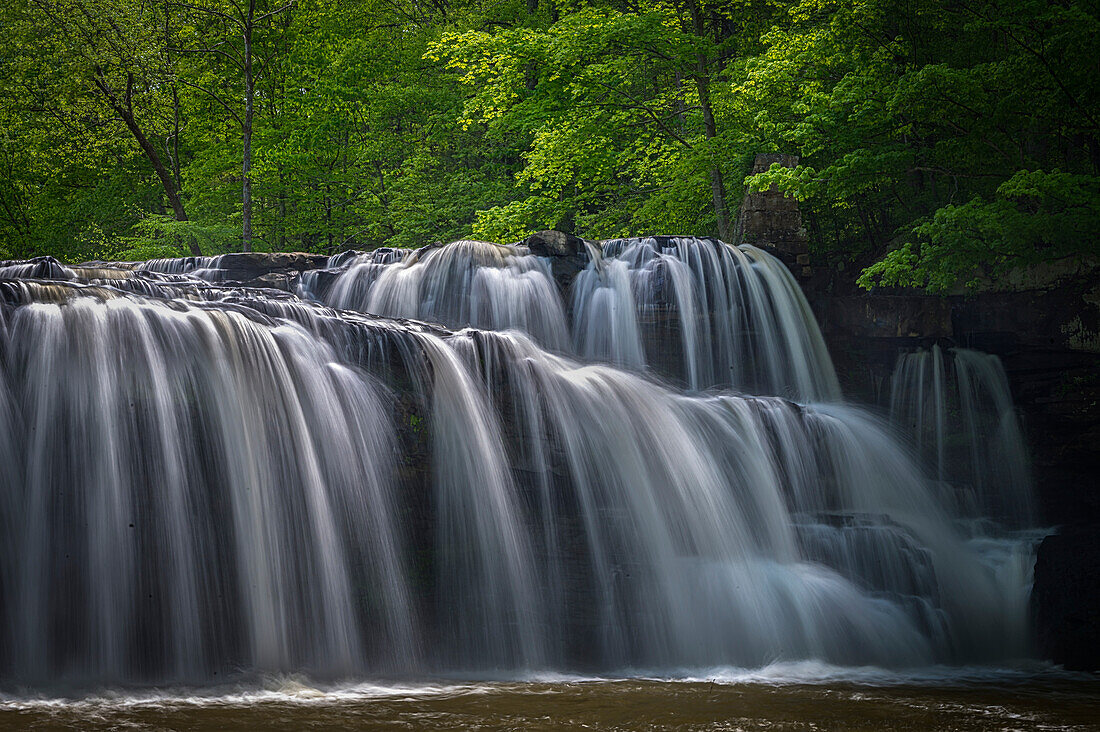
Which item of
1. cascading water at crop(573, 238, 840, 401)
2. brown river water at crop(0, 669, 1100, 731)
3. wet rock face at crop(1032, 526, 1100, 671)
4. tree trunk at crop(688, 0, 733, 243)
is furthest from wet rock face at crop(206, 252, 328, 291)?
wet rock face at crop(1032, 526, 1100, 671)

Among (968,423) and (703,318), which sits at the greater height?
(703,318)

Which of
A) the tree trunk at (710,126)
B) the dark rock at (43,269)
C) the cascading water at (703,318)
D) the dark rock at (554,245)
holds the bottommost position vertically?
the cascading water at (703,318)

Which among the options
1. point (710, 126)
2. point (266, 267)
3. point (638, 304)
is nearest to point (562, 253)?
point (638, 304)

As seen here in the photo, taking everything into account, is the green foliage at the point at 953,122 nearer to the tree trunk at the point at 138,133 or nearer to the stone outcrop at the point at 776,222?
the stone outcrop at the point at 776,222

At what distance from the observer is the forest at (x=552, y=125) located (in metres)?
11.3

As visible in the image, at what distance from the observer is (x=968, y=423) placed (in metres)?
12.6

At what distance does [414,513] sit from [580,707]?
2.74 metres

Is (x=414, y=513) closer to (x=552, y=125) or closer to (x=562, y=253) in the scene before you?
(x=562, y=253)

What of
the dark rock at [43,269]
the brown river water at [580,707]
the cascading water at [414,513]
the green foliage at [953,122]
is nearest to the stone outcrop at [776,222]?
the green foliage at [953,122]

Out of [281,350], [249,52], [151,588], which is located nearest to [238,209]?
[249,52]

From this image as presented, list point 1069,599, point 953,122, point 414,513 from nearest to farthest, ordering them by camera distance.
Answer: point 414,513 < point 1069,599 < point 953,122

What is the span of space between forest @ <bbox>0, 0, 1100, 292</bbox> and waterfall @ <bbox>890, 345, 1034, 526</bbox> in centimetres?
133

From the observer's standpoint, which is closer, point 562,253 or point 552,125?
point 562,253

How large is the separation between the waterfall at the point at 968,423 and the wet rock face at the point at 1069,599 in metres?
3.04
